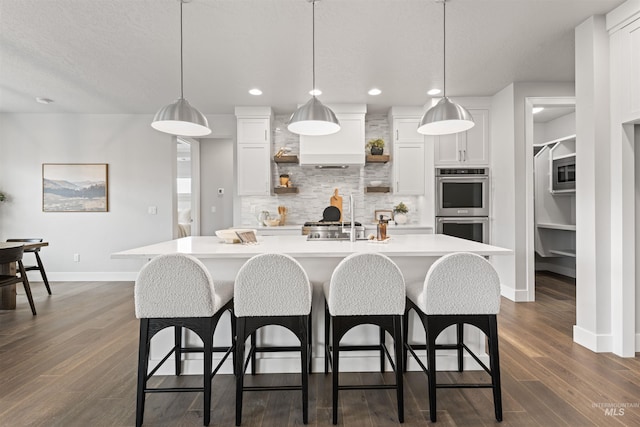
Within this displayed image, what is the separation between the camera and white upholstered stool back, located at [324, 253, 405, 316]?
5.96ft

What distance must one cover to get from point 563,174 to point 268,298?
515cm

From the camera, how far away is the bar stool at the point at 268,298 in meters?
1.80

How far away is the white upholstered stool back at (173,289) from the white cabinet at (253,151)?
3253 millimetres

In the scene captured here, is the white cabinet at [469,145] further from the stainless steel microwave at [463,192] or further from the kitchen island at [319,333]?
the kitchen island at [319,333]

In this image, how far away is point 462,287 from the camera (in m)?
1.81

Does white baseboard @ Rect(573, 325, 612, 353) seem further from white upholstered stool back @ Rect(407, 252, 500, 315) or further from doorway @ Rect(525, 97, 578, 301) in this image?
doorway @ Rect(525, 97, 578, 301)

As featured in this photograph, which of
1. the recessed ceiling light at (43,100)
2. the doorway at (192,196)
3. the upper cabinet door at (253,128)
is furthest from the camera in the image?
the doorway at (192,196)

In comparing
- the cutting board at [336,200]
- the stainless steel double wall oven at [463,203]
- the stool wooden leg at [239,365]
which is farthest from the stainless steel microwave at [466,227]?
the stool wooden leg at [239,365]

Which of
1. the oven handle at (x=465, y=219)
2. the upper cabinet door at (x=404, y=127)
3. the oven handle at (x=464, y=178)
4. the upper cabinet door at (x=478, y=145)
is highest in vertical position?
the upper cabinet door at (x=404, y=127)

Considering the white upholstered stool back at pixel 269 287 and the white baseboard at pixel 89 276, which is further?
the white baseboard at pixel 89 276

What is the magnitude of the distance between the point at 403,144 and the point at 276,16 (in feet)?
9.02

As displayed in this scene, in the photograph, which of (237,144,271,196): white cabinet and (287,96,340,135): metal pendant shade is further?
(237,144,271,196): white cabinet

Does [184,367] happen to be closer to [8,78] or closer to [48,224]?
[8,78]

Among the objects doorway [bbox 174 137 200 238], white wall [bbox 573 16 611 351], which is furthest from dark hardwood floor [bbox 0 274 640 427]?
doorway [bbox 174 137 200 238]
